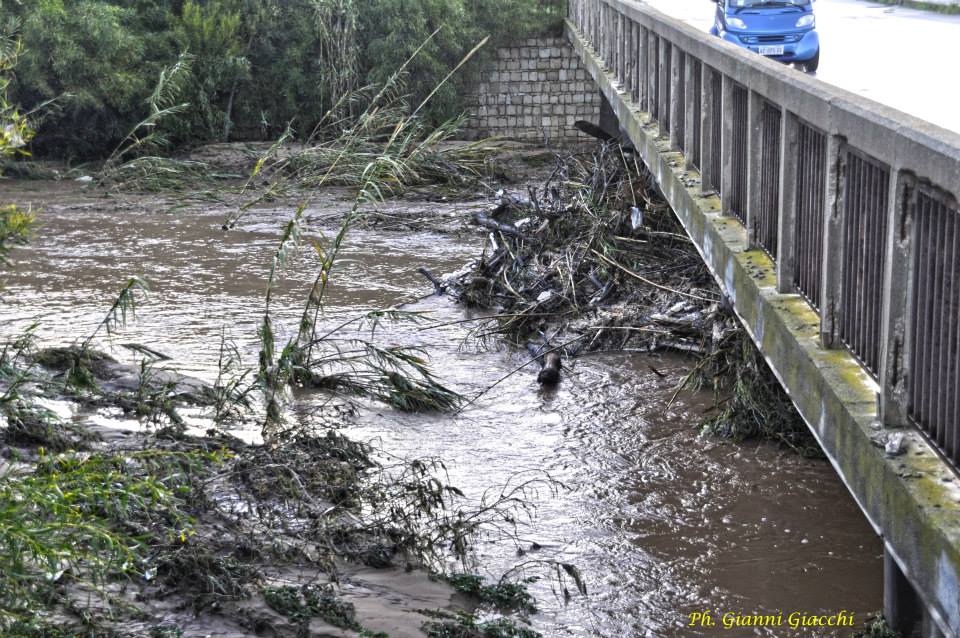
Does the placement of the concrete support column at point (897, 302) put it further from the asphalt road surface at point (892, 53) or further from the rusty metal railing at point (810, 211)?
the asphalt road surface at point (892, 53)

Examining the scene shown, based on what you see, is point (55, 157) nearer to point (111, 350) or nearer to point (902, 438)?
point (111, 350)

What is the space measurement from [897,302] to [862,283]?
0.63 metres

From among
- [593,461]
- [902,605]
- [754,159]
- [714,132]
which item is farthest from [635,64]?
[902,605]

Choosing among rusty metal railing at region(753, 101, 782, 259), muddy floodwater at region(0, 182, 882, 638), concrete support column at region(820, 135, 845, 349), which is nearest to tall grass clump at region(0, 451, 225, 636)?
muddy floodwater at region(0, 182, 882, 638)

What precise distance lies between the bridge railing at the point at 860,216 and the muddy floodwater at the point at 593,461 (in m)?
1.65

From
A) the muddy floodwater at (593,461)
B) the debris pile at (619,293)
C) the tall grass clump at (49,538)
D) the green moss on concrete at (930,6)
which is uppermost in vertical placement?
the green moss on concrete at (930,6)

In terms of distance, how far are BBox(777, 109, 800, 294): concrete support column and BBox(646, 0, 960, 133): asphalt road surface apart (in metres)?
6.29

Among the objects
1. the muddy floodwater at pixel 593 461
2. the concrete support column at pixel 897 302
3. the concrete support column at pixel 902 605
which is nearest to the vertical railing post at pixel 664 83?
the muddy floodwater at pixel 593 461

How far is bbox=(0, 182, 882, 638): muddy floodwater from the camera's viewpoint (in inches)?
235

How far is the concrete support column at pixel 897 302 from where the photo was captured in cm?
381

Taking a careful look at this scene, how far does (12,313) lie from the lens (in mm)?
12156

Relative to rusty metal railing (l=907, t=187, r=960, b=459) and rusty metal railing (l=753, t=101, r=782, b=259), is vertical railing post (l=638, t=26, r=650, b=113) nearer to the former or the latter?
rusty metal railing (l=753, t=101, r=782, b=259)

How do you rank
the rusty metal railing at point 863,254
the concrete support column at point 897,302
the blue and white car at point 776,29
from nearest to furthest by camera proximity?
the concrete support column at point 897,302, the rusty metal railing at point 863,254, the blue and white car at point 776,29

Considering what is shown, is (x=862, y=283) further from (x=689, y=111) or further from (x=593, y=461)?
(x=689, y=111)
